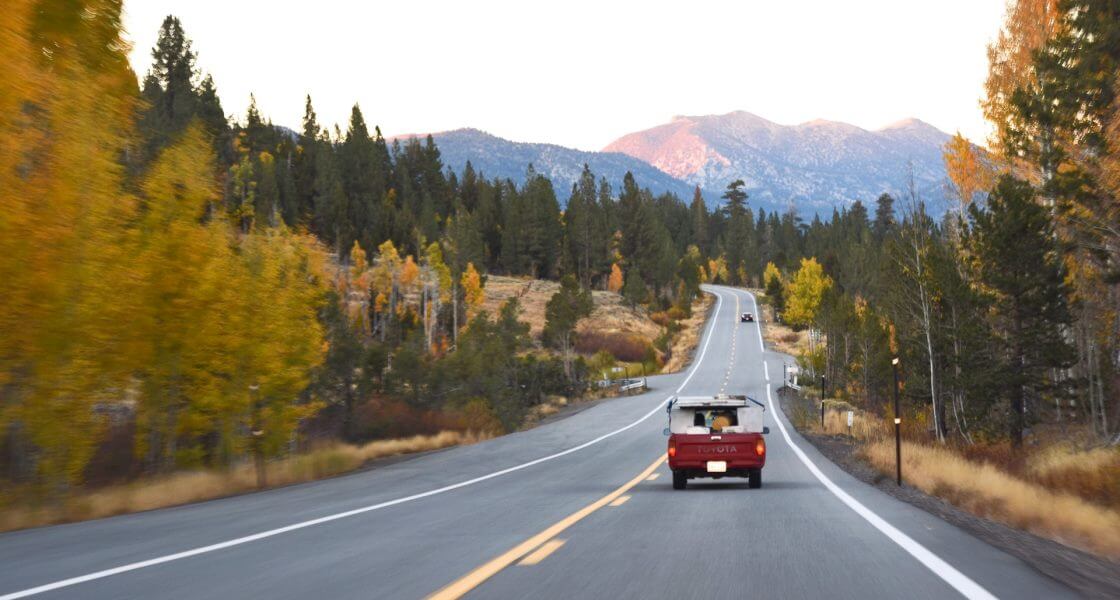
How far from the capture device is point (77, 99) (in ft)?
42.4

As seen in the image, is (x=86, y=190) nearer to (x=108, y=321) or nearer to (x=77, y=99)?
(x=77, y=99)

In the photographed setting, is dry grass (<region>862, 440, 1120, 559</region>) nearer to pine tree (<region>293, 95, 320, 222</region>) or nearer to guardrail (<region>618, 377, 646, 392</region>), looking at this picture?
guardrail (<region>618, 377, 646, 392</region>)

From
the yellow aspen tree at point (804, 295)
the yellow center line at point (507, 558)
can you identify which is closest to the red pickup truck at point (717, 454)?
the yellow center line at point (507, 558)

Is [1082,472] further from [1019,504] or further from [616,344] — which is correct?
[616,344]

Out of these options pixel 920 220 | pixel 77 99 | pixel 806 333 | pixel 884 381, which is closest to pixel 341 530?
pixel 77 99

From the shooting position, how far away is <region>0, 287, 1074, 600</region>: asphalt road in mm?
6145

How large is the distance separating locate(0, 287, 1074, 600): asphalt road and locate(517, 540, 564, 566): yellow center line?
0.02 meters

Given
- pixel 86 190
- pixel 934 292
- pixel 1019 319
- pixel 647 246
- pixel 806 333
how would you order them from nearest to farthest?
1. pixel 86 190
2. pixel 1019 319
3. pixel 934 292
4. pixel 806 333
5. pixel 647 246

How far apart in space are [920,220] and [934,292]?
3.49 metres

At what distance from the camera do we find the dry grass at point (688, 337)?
86.4m

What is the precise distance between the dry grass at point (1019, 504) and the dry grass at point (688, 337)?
6421 cm

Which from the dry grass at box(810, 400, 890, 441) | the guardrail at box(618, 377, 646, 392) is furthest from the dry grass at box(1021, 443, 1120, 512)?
the guardrail at box(618, 377, 646, 392)

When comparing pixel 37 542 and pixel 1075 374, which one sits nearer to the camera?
pixel 37 542

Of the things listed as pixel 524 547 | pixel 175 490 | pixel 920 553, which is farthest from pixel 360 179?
pixel 920 553
